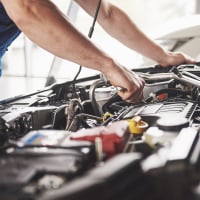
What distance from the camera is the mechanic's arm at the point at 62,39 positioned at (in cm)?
143

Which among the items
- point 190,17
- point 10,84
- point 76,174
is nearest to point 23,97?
point 76,174

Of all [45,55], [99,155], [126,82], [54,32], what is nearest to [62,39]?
[54,32]

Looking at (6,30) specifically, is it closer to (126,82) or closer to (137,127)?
(126,82)

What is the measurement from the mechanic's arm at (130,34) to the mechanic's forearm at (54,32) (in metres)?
0.67

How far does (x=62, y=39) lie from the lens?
143 cm

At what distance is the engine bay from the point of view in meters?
0.76

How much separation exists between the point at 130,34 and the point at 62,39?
0.76 meters

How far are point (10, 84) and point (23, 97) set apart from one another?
3933 mm

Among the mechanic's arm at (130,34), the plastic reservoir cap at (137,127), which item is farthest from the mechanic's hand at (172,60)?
the plastic reservoir cap at (137,127)

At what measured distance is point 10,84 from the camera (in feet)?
18.5

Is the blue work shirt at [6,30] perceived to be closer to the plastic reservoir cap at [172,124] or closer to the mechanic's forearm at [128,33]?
the mechanic's forearm at [128,33]

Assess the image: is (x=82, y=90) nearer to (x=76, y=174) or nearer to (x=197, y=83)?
(x=197, y=83)

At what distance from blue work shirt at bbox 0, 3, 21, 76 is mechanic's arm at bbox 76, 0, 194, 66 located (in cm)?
38

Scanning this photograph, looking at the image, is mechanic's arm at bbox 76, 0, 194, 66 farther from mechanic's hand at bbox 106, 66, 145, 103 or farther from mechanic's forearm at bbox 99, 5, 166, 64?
mechanic's hand at bbox 106, 66, 145, 103
